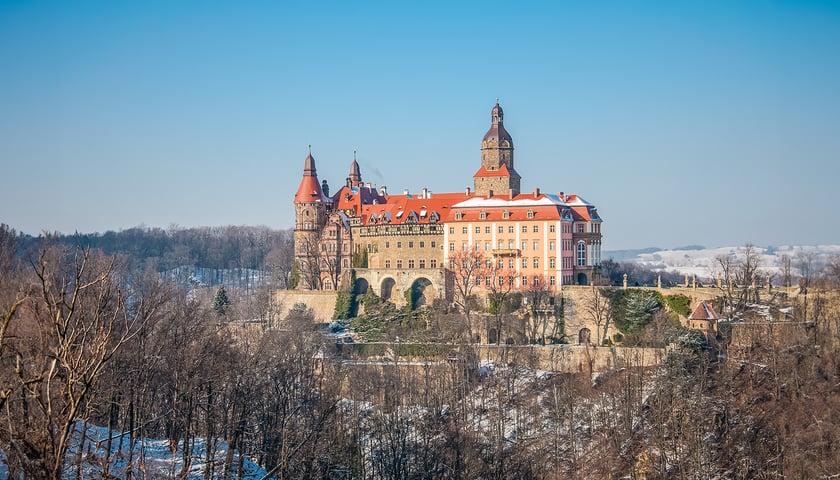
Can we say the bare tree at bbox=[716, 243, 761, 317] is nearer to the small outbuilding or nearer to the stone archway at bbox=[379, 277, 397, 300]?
the small outbuilding

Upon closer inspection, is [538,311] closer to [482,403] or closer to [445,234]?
[445,234]

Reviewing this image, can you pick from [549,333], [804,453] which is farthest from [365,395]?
[804,453]

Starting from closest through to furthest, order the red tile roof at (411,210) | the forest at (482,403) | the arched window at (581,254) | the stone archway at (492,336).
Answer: the forest at (482,403)
the stone archway at (492,336)
the arched window at (581,254)
the red tile roof at (411,210)

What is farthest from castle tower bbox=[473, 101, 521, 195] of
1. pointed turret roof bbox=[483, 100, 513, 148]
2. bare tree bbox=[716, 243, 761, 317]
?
bare tree bbox=[716, 243, 761, 317]

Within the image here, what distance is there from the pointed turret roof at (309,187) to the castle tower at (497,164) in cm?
1008

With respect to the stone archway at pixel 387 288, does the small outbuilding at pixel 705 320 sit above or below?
below

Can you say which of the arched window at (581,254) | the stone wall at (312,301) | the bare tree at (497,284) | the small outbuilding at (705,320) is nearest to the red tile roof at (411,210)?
the bare tree at (497,284)

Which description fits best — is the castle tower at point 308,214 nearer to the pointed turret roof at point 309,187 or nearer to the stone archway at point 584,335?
the pointed turret roof at point 309,187

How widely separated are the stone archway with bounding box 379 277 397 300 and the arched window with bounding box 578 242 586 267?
1106 centimetres

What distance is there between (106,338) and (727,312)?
41455 mm

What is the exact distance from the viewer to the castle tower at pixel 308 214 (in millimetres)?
57406

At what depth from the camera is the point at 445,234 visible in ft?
178

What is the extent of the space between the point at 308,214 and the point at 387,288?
755cm

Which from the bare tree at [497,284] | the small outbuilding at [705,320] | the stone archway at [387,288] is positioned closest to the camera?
the small outbuilding at [705,320]
